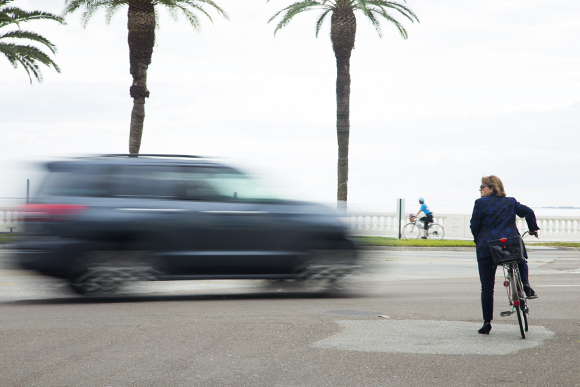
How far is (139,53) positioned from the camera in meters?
26.3

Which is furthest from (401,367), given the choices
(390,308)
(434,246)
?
(434,246)

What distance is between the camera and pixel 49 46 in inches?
1144

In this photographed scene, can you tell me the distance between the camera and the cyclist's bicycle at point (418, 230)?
93.2ft

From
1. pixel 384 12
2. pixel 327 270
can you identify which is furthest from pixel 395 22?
pixel 327 270

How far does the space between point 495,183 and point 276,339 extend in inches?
103

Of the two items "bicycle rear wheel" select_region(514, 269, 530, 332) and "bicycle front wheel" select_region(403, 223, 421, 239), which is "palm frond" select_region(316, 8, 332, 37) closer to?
"bicycle front wheel" select_region(403, 223, 421, 239)

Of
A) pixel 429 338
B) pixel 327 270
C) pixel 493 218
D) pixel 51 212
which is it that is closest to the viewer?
pixel 429 338

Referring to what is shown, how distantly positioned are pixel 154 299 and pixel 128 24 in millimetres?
19287

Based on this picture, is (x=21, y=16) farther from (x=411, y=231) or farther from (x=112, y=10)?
(x=411, y=231)

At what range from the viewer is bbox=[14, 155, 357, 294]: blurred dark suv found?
8.29m

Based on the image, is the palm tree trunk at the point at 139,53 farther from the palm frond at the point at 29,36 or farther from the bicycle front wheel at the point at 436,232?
the bicycle front wheel at the point at 436,232

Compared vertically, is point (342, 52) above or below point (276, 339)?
above

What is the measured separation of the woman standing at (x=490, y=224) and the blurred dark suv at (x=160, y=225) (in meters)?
2.68

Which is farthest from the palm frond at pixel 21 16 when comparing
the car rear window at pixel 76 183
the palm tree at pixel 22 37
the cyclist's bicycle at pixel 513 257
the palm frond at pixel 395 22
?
the cyclist's bicycle at pixel 513 257
